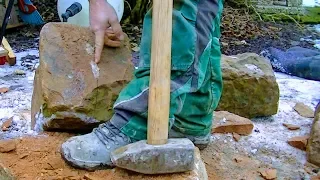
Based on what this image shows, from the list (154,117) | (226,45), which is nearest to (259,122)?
(154,117)

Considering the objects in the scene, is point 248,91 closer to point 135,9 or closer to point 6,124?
point 6,124

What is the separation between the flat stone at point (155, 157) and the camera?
164 cm

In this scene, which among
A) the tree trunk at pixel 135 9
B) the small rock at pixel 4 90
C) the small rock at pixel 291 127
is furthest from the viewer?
the tree trunk at pixel 135 9

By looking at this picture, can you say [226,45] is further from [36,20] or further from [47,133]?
[47,133]

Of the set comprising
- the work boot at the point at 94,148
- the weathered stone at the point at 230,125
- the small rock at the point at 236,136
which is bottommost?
the small rock at the point at 236,136

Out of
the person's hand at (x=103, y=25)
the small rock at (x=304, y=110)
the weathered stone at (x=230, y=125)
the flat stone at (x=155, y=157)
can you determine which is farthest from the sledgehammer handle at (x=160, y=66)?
the small rock at (x=304, y=110)

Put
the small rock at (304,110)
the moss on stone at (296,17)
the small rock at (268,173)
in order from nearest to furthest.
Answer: the small rock at (268,173)
the small rock at (304,110)
the moss on stone at (296,17)

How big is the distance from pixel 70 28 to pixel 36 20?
2.37 m

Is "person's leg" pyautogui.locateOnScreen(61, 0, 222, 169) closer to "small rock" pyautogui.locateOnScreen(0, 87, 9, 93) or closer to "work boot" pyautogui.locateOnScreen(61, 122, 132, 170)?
"work boot" pyautogui.locateOnScreen(61, 122, 132, 170)

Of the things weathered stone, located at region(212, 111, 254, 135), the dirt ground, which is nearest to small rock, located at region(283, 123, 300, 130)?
Answer: weathered stone, located at region(212, 111, 254, 135)

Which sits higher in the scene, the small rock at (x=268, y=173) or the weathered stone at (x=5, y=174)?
the weathered stone at (x=5, y=174)

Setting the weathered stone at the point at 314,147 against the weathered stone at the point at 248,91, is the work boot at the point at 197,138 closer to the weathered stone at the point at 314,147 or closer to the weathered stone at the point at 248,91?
the weathered stone at the point at 314,147

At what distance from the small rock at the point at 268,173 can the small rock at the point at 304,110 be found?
71 cm

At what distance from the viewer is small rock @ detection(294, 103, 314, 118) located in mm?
2828
